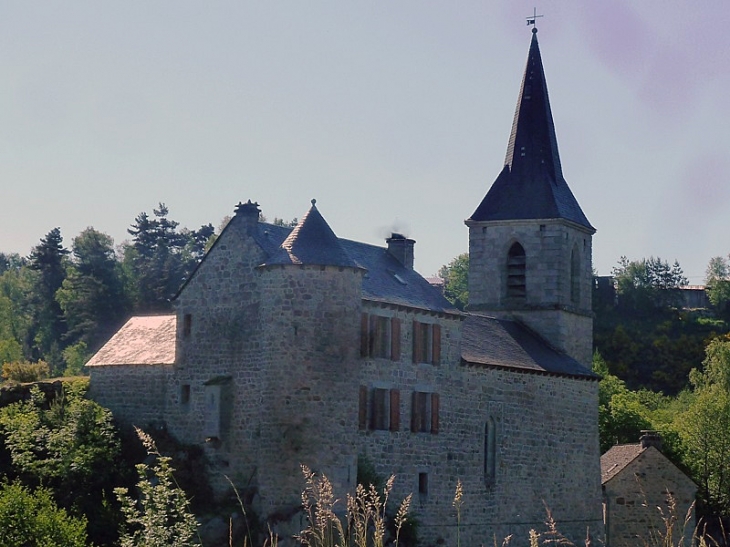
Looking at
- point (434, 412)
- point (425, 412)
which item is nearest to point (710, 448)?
point (434, 412)

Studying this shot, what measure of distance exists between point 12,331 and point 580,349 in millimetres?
39633

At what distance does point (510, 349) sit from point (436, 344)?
17.7 ft

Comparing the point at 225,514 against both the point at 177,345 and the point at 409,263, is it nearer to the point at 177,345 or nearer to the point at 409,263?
the point at 177,345

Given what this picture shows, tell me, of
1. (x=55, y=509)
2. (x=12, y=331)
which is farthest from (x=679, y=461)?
(x=12, y=331)

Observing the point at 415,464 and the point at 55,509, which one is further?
the point at 415,464

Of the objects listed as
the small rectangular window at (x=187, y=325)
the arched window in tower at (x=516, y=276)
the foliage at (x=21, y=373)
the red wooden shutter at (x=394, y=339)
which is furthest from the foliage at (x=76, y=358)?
the red wooden shutter at (x=394, y=339)

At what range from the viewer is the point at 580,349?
43438mm

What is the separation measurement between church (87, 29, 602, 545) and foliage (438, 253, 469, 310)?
54.8m

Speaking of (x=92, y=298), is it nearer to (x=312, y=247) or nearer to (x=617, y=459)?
(x=617, y=459)

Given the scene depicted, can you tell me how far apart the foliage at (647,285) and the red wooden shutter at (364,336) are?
2266 inches

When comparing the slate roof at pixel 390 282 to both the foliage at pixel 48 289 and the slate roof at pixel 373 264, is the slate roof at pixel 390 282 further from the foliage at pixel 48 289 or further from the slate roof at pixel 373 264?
the foliage at pixel 48 289

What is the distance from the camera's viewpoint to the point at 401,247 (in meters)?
35.8

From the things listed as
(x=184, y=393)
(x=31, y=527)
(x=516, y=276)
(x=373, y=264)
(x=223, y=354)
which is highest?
(x=516, y=276)

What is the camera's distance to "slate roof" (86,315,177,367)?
109ft
